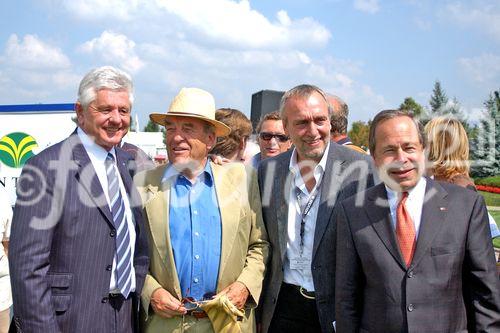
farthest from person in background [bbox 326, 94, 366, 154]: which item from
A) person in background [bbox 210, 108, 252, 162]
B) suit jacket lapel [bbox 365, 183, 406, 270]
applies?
suit jacket lapel [bbox 365, 183, 406, 270]

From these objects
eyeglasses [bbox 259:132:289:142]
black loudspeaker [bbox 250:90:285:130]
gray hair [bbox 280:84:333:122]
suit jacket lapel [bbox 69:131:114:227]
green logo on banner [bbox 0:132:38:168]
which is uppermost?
black loudspeaker [bbox 250:90:285:130]

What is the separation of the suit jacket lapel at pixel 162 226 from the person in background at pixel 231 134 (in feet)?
2.85

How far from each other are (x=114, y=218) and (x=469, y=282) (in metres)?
1.89

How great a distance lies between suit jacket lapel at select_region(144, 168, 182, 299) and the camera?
2.83 metres

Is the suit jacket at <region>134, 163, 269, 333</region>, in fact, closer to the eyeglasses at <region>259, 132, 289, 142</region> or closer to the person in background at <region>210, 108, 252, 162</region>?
the person in background at <region>210, 108, 252, 162</region>

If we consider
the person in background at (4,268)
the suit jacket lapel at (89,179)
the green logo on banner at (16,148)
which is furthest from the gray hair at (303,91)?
the green logo on banner at (16,148)

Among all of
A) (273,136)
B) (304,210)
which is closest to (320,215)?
(304,210)

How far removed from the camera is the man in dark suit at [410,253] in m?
2.29

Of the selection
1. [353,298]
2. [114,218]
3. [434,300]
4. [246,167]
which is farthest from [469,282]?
[114,218]

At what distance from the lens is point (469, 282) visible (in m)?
2.38

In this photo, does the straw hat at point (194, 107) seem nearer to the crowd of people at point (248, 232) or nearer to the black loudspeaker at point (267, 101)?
the crowd of people at point (248, 232)

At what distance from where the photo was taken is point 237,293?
288 cm

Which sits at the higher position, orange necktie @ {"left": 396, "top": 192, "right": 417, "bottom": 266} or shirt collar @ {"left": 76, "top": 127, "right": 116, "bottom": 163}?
shirt collar @ {"left": 76, "top": 127, "right": 116, "bottom": 163}

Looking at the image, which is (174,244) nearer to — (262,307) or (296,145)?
(262,307)
